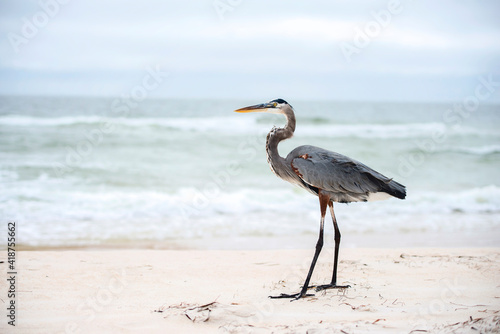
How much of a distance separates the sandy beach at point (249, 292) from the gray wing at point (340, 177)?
3.40 feet

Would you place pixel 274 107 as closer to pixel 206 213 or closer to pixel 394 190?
pixel 394 190

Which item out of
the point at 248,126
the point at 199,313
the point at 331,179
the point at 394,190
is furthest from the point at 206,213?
the point at 248,126

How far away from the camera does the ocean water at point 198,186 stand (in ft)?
30.8

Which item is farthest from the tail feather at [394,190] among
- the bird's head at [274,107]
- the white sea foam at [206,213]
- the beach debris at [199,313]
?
the white sea foam at [206,213]

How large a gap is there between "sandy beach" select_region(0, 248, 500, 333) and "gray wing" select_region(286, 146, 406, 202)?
3.40 feet

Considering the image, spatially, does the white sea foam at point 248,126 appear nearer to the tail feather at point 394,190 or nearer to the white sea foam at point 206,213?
the white sea foam at point 206,213

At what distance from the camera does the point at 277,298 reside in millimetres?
4867

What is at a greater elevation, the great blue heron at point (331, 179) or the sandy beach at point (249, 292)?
the great blue heron at point (331, 179)

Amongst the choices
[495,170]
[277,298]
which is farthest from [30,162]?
[495,170]

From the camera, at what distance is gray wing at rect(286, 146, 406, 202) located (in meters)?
5.11

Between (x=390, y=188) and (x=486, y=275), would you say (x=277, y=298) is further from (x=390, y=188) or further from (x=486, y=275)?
(x=486, y=275)

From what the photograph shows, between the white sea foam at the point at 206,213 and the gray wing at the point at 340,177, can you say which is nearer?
the gray wing at the point at 340,177

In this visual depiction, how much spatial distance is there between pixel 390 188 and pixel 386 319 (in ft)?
5.01

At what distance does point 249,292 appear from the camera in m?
5.12
